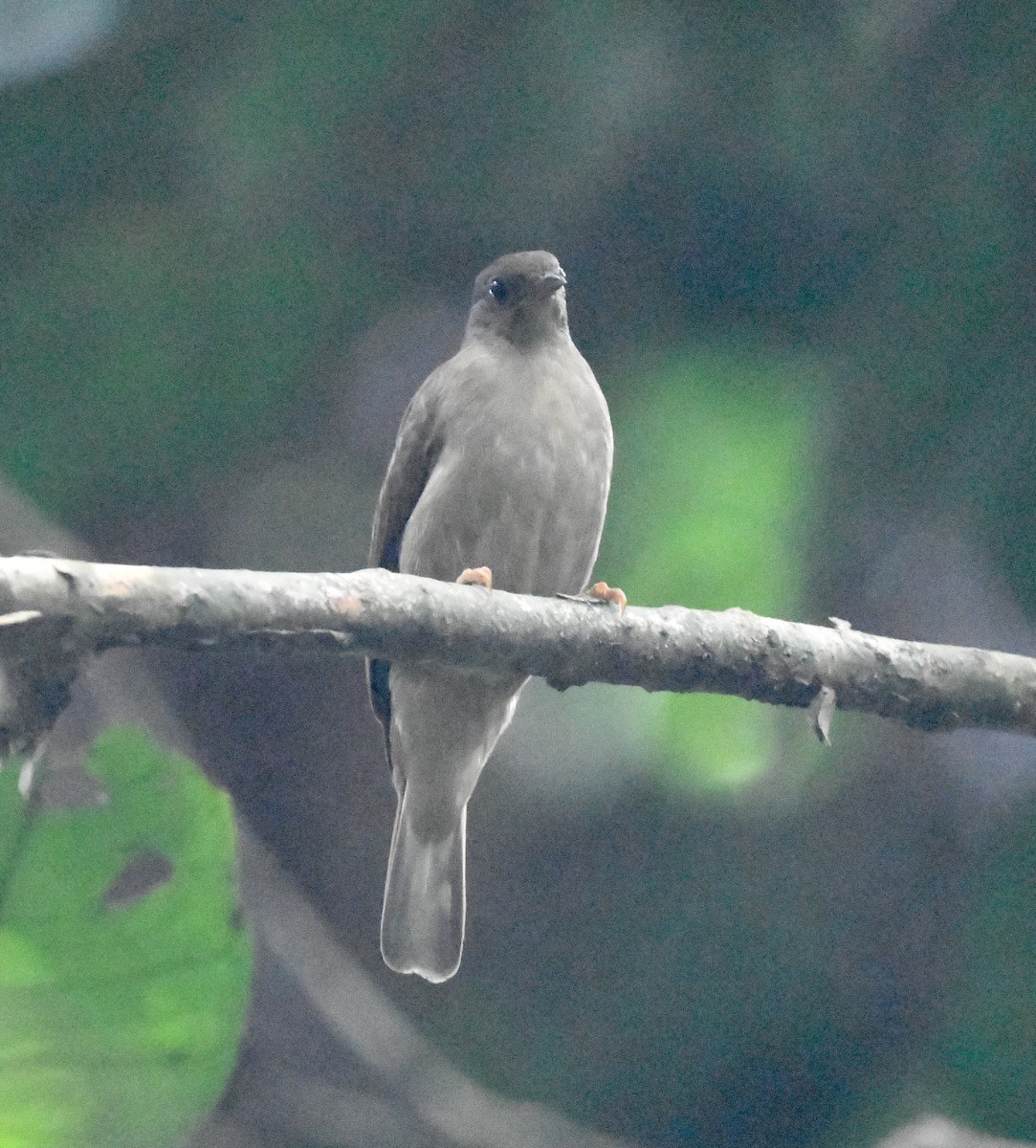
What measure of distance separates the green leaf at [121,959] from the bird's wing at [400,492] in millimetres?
809

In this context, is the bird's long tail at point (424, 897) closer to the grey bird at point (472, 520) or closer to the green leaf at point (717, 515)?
the grey bird at point (472, 520)

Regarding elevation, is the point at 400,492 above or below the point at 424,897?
above

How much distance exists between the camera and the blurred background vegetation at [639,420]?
8.11ft

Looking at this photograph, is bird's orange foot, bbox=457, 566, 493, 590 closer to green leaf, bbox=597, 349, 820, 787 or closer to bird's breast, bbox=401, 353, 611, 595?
bird's breast, bbox=401, 353, 611, 595

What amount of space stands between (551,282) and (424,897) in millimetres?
1214

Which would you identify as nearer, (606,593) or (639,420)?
(606,593)

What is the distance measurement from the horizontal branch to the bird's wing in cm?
77

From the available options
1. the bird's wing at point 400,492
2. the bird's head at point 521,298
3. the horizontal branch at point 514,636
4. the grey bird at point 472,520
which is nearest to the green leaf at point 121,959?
the horizontal branch at point 514,636

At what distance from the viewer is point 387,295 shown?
2.89 metres

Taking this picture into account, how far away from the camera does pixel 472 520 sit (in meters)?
2.76

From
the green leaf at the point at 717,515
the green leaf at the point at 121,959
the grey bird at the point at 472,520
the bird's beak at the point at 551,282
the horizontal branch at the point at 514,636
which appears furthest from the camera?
the bird's beak at the point at 551,282

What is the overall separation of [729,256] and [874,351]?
0.34 m

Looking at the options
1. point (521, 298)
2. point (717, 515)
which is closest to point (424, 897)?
point (717, 515)

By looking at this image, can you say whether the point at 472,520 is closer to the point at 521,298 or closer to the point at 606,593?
the point at 606,593
